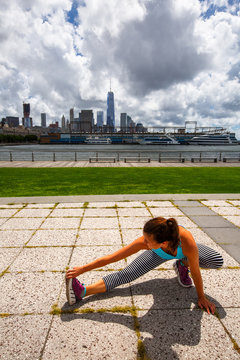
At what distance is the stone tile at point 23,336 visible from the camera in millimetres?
1835

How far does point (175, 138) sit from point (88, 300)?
140m

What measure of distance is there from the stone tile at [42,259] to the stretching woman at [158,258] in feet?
2.57

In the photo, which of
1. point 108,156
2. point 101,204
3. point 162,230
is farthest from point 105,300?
point 108,156

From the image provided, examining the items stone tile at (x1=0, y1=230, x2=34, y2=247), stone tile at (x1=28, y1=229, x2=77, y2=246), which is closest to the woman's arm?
stone tile at (x1=28, y1=229, x2=77, y2=246)

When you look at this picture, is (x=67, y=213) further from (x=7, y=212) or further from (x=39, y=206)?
(x=7, y=212)

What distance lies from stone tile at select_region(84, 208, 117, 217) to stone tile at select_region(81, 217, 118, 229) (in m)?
0.26

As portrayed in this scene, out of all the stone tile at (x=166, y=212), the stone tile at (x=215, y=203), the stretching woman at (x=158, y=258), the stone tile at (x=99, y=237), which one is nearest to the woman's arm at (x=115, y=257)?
the stretching woman at (x=158, y=258)

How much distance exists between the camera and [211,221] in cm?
477

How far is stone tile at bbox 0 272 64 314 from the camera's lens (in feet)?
7.72

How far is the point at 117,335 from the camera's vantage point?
2.01 meters

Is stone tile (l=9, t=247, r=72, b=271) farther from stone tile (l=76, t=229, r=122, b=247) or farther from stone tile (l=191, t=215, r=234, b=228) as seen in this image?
stone tile (l=191, t=215, r=234, b=228)

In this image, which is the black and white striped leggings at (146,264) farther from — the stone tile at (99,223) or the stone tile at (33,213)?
the stone tile at (33,213)

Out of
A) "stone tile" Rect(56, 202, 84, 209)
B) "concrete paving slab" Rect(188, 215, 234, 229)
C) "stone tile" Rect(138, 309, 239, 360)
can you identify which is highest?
"stone tile" Rect(56, 202, 84, 209)

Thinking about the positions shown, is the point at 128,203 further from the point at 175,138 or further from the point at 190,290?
the point at 175,138
